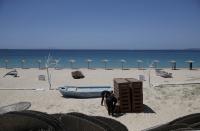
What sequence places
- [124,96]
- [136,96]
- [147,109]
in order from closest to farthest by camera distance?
[124,96] → [136,96] → [147,109]

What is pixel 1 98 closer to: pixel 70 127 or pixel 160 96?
pixel 160 96

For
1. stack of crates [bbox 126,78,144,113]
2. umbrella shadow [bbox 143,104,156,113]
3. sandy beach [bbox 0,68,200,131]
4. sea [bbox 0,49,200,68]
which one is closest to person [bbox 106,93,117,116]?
sandy beach [bbox 0,68,200,131]

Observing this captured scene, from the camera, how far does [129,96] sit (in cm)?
1423

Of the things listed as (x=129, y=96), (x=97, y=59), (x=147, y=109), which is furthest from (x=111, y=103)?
(x=97, y=59)

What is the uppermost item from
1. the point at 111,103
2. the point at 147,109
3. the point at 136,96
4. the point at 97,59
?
the point at 136,96

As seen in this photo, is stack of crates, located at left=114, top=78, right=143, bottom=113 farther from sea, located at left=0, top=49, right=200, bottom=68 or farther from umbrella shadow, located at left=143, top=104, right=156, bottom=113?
sea, located at left=0, top=49, right=200, bottom=68

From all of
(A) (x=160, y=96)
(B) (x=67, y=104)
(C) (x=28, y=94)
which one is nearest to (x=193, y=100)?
(A) (x=160, y=96)

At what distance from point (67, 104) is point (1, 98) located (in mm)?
4303

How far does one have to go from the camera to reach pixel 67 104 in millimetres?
Result: 15398

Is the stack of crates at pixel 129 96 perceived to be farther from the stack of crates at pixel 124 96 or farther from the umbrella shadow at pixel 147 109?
the umbrella shadow at pixel 147 109

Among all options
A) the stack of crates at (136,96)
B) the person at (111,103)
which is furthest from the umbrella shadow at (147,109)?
the person at (111,103)

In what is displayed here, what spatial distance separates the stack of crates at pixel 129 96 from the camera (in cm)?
1414

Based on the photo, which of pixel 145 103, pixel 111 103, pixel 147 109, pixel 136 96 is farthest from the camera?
pixel 145 103

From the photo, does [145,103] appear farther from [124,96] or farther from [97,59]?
[97,59]
